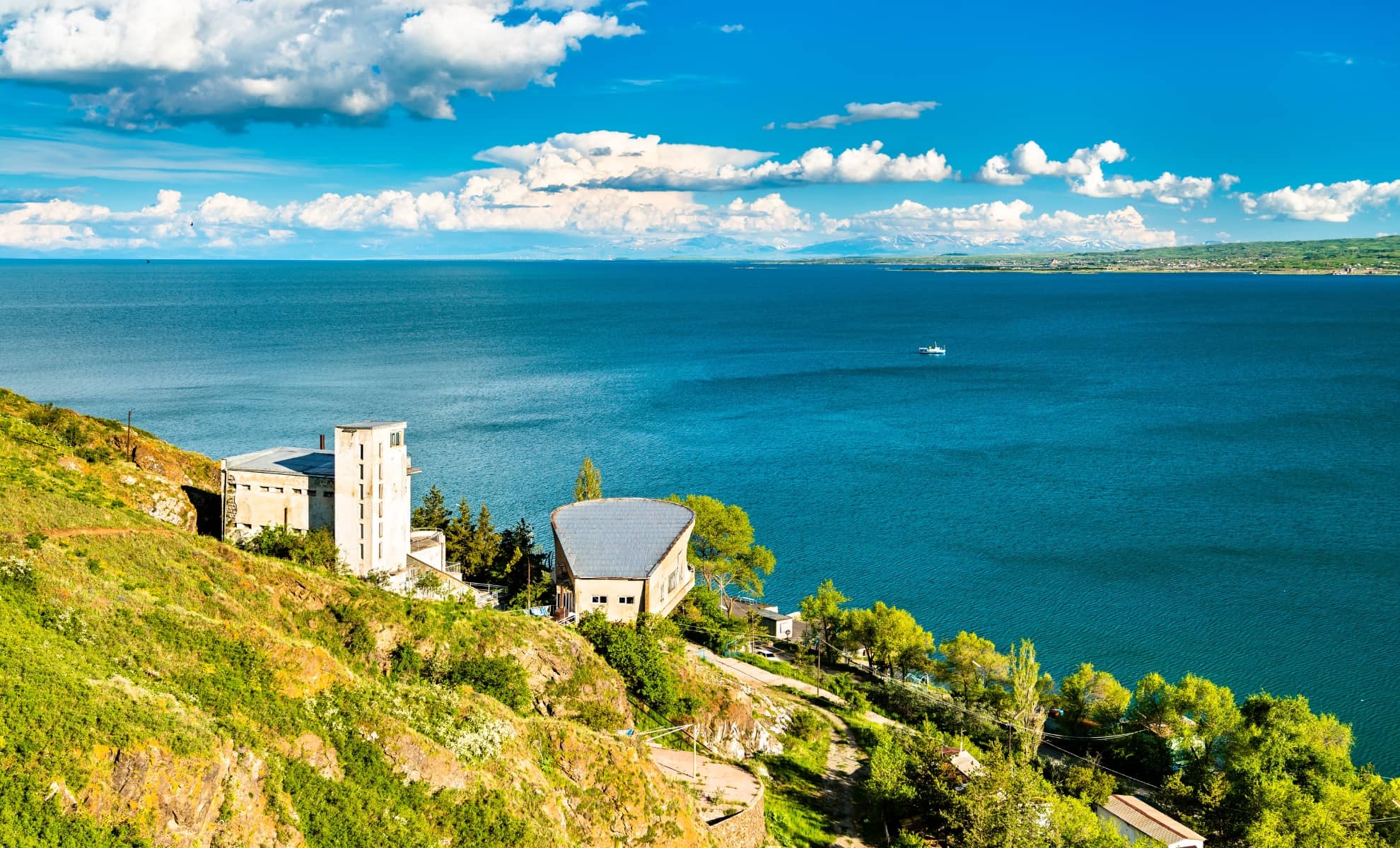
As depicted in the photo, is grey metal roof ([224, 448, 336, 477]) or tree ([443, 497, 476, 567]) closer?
grey metal roof ([224, 448, 336, 477])

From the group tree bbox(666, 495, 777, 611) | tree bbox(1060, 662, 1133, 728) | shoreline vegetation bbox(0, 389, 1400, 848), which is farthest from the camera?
tree bbox(666, 495, 777, 611)

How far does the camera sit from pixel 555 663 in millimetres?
37031

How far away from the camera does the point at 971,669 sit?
51.1 meters

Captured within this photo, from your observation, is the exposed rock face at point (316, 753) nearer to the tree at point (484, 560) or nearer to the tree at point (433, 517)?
the tree at point (484, 560)

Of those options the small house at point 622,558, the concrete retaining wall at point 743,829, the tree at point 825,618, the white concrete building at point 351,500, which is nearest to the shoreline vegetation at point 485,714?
the tree at point 825,618

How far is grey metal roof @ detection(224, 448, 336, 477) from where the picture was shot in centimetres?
5075

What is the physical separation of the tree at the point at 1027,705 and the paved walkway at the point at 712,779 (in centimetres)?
1564

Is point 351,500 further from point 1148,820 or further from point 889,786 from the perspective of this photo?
point 1148,820

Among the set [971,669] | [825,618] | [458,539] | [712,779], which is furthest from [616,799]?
[458,539]

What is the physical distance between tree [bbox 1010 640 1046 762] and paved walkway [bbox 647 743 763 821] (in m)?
15.6

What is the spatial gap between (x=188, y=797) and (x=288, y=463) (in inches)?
1379

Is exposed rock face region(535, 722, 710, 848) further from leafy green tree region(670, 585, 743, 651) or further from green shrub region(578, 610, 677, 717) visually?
leafy green tree region(670, 585, 743, 651)

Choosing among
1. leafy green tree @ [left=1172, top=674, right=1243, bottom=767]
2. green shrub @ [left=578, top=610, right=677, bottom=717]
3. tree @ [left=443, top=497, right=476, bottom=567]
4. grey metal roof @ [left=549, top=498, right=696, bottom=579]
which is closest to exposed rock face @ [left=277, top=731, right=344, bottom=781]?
green shrub @ [left=578, top=610, right=677, bottom=717]

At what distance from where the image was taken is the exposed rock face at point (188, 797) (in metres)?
19.0
